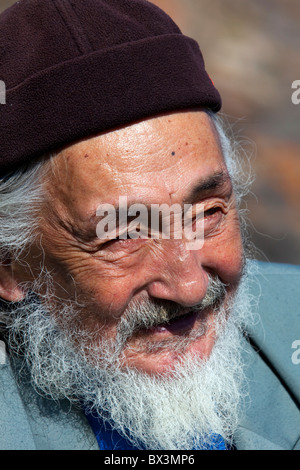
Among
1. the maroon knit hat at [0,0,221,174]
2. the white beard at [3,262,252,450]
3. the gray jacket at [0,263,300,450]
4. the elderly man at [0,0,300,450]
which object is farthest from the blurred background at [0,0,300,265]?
the maroon knit hat at [0,0,221,174]

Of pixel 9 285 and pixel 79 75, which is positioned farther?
pixel 9 285

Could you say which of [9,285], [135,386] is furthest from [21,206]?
[135,386]

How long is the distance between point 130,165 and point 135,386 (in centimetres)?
81

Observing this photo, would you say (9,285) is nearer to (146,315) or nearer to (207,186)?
(146,315)

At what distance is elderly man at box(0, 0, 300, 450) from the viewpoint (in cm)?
212

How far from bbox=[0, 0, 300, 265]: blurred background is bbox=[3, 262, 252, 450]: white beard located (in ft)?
9.16

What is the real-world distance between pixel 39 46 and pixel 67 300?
898mm

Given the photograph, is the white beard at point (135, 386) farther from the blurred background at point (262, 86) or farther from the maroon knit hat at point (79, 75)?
the blurred background at point (262, 86)

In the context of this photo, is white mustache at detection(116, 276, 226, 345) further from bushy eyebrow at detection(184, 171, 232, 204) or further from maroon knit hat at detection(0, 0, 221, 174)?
maroon knit hat at detection(0, 0, 221, 174)

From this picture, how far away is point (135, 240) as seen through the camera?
86.3 inches

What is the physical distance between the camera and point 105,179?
2078 mm

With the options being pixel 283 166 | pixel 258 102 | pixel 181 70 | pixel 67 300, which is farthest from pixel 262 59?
pixel 67 300

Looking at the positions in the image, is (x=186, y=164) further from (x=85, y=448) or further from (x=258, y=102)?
(x=258, y=102)

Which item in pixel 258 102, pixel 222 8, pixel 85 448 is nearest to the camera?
pixel 85 448
